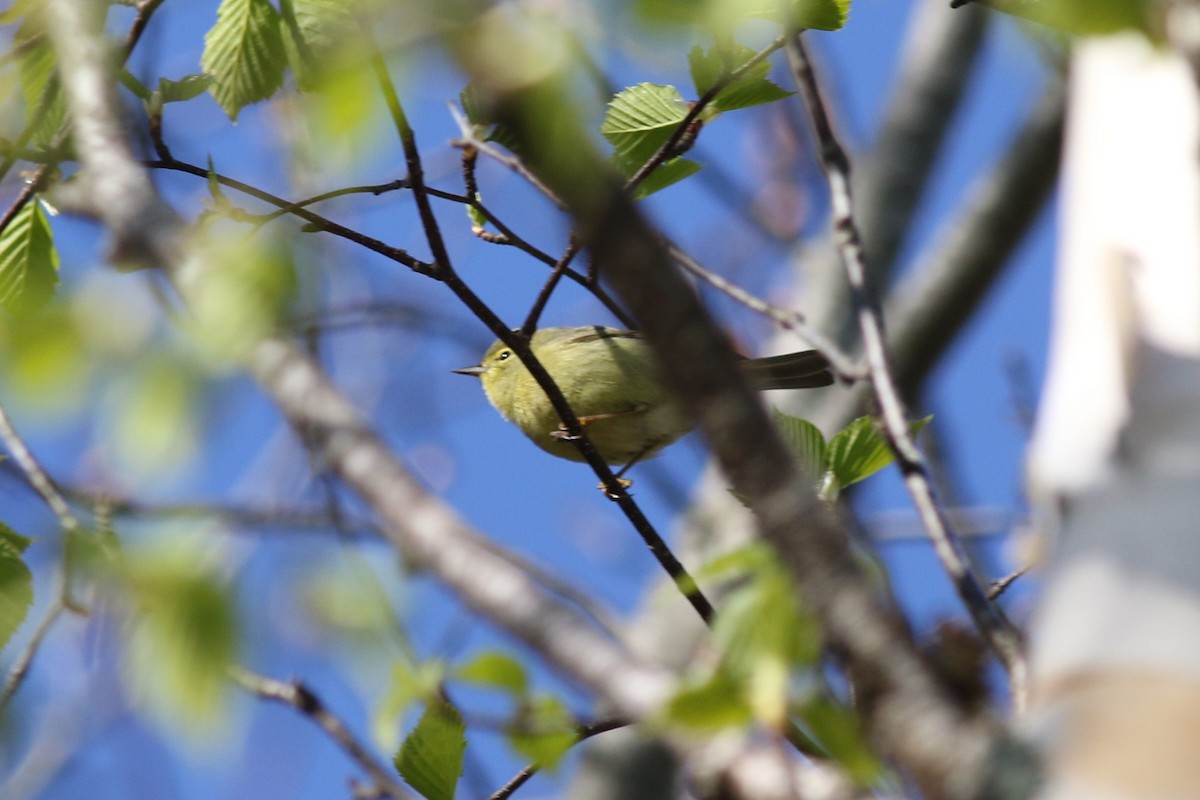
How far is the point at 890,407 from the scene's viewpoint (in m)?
2.58

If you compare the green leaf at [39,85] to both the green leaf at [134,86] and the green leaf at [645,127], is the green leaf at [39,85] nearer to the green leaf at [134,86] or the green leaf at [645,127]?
the green leaf at [134,86]

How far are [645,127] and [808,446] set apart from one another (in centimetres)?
76

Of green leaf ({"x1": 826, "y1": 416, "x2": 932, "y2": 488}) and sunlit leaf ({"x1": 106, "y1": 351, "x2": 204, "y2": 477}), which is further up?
sunlit leaf ({"x1": 106, "y1": 351, "x2": 204, "y2": 477})

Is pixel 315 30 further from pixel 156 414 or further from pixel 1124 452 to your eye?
pixel 1124 452

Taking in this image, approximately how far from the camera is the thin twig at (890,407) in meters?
2.04

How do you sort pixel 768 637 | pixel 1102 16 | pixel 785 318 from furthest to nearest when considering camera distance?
1. pixel 785 318
2. pixel 768 637
3. pixel 1102 16

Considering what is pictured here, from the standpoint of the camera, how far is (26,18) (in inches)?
99.3

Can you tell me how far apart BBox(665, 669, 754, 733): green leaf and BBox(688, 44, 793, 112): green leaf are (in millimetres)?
1415

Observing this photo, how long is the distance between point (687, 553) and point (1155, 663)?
6980 millimetres

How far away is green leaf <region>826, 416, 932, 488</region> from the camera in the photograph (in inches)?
97.4

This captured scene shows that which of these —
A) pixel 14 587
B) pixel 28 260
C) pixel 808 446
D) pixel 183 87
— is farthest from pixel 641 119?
pixel 14 587

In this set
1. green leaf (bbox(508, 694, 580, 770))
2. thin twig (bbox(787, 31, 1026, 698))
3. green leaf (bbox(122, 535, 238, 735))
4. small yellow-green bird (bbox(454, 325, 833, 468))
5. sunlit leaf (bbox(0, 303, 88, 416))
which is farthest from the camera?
small yellow-green bird (bbox(454, 325, 833, 468))

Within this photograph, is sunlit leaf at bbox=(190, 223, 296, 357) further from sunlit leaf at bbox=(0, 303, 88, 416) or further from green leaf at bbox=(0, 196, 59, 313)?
green leaf at bbox=(0, 196, 59, 313)

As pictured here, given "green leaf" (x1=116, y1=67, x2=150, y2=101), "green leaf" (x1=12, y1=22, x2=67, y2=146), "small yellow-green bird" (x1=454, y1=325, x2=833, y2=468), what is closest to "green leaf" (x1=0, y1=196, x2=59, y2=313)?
"green leaf" (x1=12, y1=22, x2=67, y2=146)
